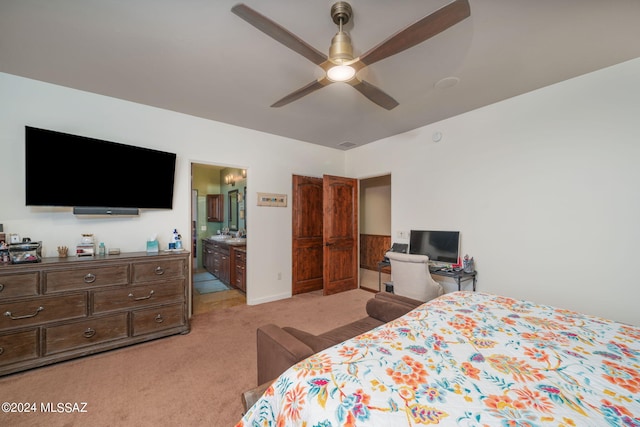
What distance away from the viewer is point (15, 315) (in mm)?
2070

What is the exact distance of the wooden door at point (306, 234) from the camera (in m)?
4.41

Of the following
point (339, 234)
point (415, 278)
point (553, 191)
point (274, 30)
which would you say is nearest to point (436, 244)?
point (415, 278)

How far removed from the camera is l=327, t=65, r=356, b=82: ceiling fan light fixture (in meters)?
1.70

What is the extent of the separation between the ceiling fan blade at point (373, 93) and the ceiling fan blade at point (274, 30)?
1.36ft

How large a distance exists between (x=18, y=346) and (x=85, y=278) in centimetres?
67

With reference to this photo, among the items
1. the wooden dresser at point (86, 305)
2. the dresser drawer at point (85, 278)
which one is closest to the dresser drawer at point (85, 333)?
the wooden dresser at point (86, 305)

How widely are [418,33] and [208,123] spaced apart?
10.2 feet

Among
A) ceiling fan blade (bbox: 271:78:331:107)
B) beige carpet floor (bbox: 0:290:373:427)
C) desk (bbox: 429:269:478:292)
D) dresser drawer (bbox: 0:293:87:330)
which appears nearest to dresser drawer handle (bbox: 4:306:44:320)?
dresser drawer (bbox: 0:293:87:330)

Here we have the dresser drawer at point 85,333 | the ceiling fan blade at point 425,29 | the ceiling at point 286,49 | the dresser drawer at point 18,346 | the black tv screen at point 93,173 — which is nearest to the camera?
the ceiling fan blade at point 425,29

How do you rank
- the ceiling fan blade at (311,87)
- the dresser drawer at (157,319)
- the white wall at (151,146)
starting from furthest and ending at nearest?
the dresser drawer at (157,319) → the white wall at (151,146) → the ceiling fan blade at (311,87)

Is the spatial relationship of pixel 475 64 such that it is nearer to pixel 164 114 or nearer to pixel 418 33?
pixel 418 33

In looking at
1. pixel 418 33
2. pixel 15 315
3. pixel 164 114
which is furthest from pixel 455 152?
pixel 15 315

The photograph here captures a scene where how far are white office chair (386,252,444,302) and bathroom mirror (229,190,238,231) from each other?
4.24 m

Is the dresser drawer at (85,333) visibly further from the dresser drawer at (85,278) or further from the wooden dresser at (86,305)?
the dresser drawer at (85,278)
